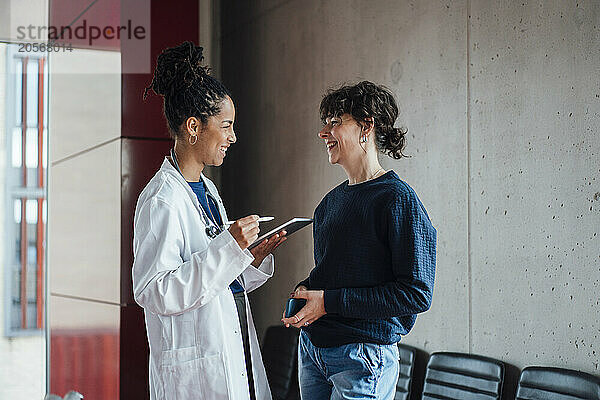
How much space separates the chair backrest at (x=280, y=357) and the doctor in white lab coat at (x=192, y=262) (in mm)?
2015

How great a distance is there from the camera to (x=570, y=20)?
2.96m

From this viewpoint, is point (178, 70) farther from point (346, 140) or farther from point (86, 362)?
point (86, 362)

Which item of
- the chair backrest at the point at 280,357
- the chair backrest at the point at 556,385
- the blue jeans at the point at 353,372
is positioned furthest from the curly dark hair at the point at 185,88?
the chair backrest at the point at 280,357

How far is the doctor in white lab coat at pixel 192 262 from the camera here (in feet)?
7.16

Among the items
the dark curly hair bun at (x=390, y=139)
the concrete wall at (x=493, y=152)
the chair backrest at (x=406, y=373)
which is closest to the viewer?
the dark curly hair bun at (x=390, y=139)

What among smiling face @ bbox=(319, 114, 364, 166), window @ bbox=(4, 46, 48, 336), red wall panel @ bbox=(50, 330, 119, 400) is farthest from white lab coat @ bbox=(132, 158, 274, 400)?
Answer: window @ bbox=(4, 46, 48, 336)

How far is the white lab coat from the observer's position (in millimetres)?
2168

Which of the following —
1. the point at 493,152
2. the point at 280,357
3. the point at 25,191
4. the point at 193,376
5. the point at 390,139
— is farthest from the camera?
the point at 25,191

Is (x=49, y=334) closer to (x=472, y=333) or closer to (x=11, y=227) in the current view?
(x=11, y=227)

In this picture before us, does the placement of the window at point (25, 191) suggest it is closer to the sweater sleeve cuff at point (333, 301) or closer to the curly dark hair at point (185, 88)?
the curly dark hair at point (185, 88)

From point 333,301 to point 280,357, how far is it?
8.40 feet

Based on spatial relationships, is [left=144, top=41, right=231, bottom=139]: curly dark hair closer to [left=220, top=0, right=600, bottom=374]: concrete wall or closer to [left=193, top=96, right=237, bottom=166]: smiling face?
[left=193, top=96, right=237, bottom=166]: smiling face

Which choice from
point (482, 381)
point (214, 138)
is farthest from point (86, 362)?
point (214, 138)

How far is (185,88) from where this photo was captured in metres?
2.40
